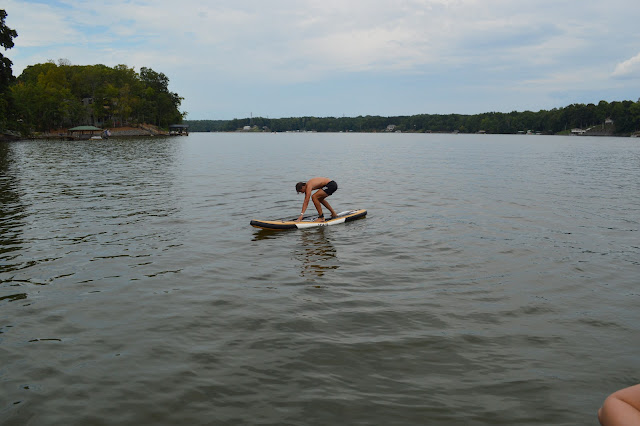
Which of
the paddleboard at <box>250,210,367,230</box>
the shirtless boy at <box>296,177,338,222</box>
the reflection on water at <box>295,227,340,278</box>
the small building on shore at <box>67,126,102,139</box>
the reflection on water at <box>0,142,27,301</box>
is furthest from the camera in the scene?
the small building on shore at <box>67,126,102,139</box>

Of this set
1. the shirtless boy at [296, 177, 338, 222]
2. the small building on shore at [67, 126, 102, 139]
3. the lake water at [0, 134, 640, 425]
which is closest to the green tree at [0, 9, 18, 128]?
the small building on shore at [67, 126, 102, 139]

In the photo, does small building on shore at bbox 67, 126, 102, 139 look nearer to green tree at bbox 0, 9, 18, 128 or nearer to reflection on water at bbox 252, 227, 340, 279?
green tree at bbox 0, 9, 18, 128

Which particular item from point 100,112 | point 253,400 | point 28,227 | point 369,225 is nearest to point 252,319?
point 253,400

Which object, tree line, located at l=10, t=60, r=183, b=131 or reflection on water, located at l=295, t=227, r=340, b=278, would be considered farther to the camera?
tree line, located at l=10, t=60, r=183, b=131

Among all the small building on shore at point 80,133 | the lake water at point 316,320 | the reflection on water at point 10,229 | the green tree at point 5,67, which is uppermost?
the green tree at point 5,67

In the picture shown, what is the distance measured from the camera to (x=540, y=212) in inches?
720

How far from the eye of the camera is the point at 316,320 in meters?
7.51

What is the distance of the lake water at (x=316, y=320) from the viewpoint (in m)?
5.17

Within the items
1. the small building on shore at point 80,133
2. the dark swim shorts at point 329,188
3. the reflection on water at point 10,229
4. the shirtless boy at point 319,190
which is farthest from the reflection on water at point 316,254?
the small building on shore at point 80,133

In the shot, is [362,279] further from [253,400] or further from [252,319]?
[253,400]

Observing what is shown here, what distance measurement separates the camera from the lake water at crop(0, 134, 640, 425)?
517 cm

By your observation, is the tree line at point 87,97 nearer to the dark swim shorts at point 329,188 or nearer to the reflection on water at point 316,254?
the dark swim shorts at point 329,188

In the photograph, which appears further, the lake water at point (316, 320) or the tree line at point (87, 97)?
the tree line at point (87, 97)

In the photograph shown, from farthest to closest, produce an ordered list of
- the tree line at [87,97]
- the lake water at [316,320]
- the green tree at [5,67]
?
the tree line at [87,97] < the green tree at [5,67] < the lake water at [316,320]
